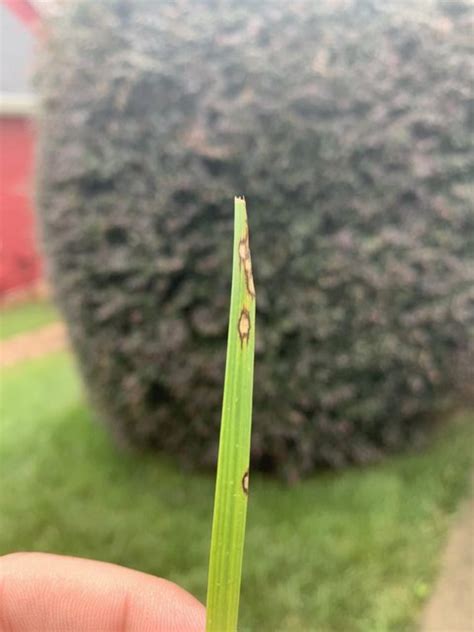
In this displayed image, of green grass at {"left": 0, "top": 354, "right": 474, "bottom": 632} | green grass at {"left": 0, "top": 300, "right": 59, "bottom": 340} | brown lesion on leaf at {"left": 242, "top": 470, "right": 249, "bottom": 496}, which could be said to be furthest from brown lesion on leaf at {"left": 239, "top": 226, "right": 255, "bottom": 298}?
green grass at {"left": 0, "top": 300, "right": 59, "bottom": 340}

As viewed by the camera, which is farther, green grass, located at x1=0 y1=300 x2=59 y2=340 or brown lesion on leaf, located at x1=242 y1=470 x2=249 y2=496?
green grass, located at x1=0 y1=300 x2=59 y2=340

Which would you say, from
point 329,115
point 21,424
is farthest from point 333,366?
point 21,424

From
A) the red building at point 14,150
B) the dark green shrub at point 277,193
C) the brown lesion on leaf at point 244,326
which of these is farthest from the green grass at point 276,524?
the red building at point 14,150

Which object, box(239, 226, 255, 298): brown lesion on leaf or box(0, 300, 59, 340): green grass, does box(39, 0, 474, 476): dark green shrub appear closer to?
box(239, 226, 255, 298): brown lesion on leaf

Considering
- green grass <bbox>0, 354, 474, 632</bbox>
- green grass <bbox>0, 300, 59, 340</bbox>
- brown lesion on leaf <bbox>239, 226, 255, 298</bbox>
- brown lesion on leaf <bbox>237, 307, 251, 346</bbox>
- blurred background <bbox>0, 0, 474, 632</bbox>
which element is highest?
brown lesion on leaf <bbox>239, 226, 255, 298</bbox>

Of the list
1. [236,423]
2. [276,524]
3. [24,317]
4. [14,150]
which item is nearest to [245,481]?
[236,423]

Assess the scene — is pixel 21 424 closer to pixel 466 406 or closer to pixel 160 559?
pixel 160 559

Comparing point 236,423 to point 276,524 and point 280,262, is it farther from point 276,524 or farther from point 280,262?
point 276,524
